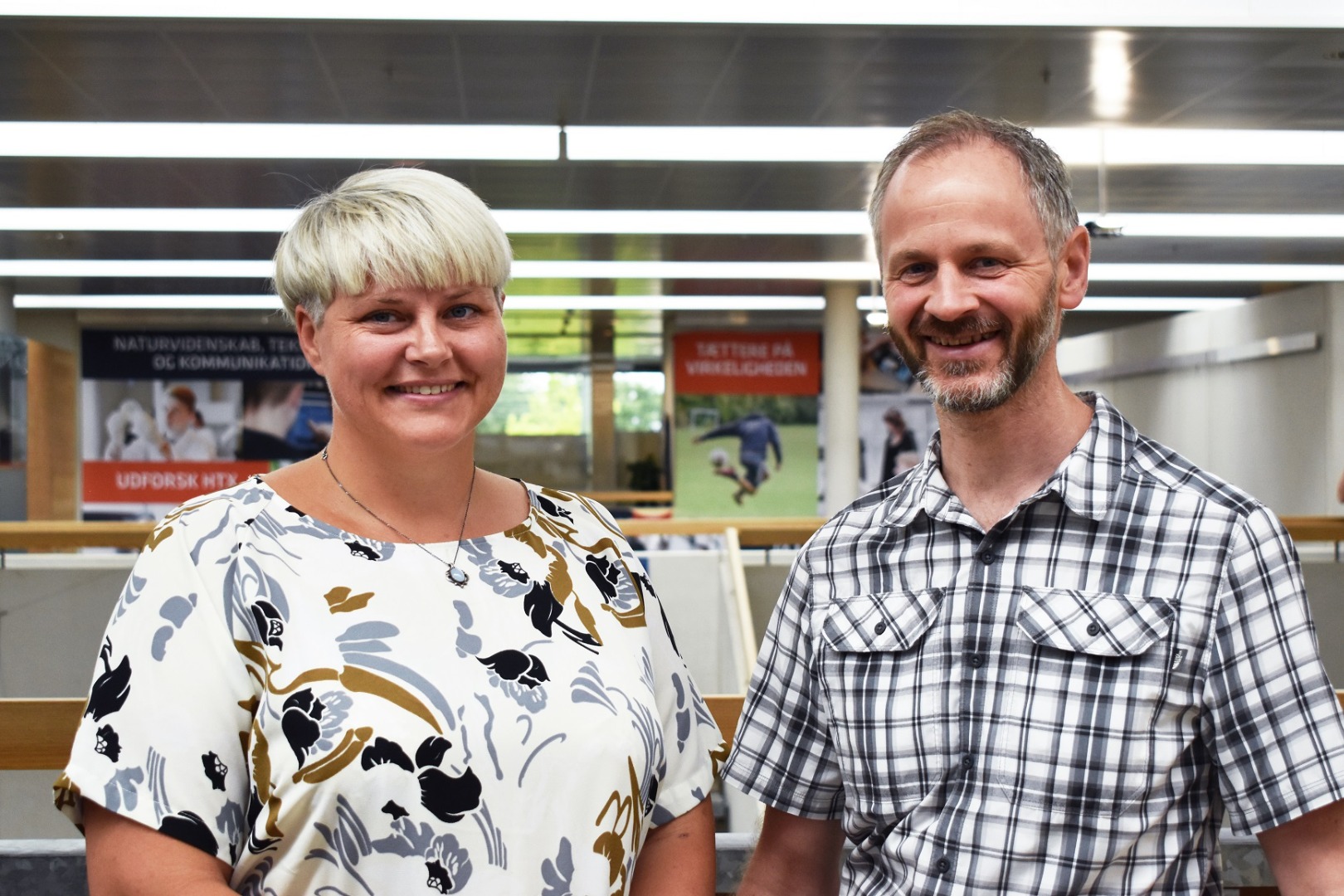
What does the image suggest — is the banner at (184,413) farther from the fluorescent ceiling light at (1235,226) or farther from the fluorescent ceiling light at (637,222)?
the fluorescent ceiling light at (1235,226)

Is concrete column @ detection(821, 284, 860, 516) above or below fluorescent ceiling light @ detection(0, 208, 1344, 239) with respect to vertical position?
below

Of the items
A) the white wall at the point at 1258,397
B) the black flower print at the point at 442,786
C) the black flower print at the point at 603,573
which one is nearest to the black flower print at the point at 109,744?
the black flower print at the point at 442,786

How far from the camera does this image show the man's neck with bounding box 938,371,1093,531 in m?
1.26

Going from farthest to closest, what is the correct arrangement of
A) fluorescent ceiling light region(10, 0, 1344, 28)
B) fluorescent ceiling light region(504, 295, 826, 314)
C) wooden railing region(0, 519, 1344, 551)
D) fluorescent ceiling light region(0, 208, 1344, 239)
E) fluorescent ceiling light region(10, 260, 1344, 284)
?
fluorescent ceiling light region(504, 295, 826, 314)
fluorescent ceiling light region(10, 260, 1344, 284)
fluorescent ceiling light region(0, 208, 1344, 239)
fluorescent ceiling light region(10, 0, 1344, 28)
wooden railing region(0, 519, 1344, 551)

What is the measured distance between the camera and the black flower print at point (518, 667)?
48.2 inches

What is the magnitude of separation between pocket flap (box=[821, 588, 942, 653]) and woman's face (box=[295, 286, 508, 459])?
453mm

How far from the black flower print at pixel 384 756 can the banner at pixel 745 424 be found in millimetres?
14667

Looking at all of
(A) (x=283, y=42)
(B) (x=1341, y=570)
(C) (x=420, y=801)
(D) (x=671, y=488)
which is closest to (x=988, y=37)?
(B) (x=1341, y=570)

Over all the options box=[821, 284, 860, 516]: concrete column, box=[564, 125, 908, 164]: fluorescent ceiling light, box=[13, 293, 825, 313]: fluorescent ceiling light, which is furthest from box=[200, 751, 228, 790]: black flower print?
box=[821, 284, 860, 516]: concrete column

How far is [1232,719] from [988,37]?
5.57 meters

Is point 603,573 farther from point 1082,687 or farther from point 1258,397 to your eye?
point 1258,397

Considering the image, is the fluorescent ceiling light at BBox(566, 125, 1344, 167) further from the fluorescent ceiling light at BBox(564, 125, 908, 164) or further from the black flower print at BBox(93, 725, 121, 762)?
the black flower print at BBox(93, 725, 121, 762)

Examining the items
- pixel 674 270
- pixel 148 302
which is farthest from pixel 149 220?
pixel 674 270

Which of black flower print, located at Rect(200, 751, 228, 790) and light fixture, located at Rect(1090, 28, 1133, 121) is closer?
black flower print, located at Rect(200, 751, 228, 790)
